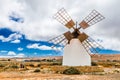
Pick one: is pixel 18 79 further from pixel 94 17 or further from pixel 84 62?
pixel 94 17

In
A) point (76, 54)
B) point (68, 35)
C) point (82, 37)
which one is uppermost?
point (68, 35)

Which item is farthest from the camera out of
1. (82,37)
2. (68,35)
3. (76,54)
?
(68,35)

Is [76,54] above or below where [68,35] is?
below

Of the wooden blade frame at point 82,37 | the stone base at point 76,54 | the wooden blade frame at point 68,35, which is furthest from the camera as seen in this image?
the wooden blade frame at point 68,35

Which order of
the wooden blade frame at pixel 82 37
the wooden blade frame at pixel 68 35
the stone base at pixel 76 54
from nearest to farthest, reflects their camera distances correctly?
the stone base at pixel 76 54 → the wooden blade frame at pixel 82 37 → the wooden blade frame at pixel 68 35

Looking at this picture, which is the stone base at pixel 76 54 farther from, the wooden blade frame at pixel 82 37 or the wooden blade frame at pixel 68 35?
the wooden blade frame at pixel 68 35

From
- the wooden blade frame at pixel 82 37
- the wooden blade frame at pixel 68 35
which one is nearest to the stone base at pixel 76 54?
the wooden blade frame at pixel 82 37

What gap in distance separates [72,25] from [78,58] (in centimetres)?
671

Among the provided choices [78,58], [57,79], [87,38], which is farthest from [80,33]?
[57,79]

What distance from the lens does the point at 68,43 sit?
47.0 m

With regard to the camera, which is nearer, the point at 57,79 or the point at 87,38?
the point at 57,79

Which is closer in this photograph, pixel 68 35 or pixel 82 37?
pixel 82 37

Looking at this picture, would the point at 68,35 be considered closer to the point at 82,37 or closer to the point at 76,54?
the point at 82,37

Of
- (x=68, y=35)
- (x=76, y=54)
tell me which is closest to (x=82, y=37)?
(x=68, y=35)
